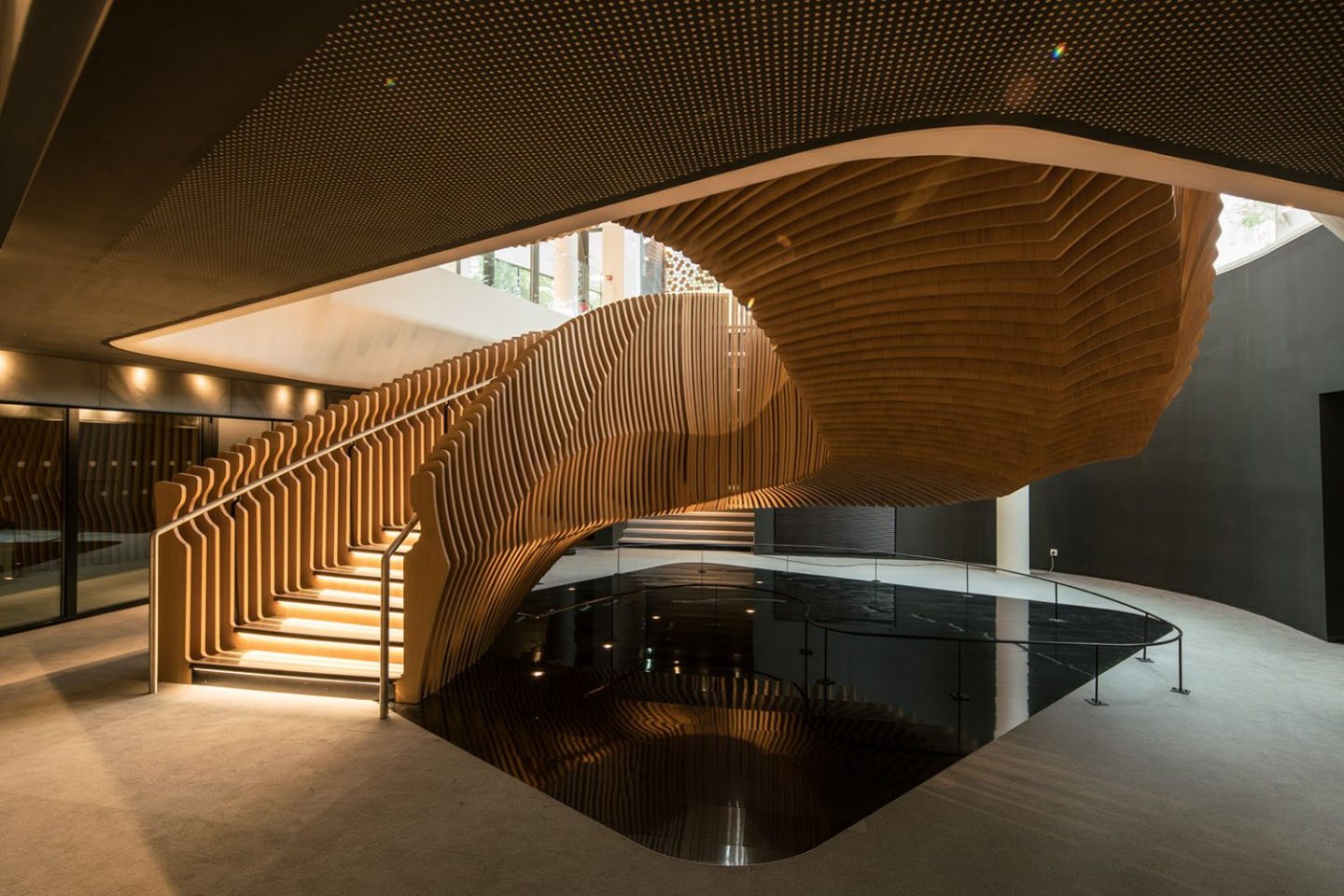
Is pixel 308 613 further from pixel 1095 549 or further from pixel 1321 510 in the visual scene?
pixel 1095 549

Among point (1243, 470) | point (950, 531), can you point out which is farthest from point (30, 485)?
point (1243, 470)

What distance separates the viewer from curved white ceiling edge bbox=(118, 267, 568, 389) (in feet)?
26.8

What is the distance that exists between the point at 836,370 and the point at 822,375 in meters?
→ 0.12

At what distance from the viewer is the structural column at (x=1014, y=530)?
11.7 metres

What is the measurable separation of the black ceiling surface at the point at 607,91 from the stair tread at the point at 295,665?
11.1ft

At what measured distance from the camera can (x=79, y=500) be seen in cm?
795

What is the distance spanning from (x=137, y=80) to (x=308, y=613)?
4.98 metres

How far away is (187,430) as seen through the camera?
922 cm

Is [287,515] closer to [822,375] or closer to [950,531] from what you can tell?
[822,375]

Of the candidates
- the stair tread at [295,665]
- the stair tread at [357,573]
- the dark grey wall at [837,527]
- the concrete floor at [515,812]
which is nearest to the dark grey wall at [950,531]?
the dark grey wall at [837,527]

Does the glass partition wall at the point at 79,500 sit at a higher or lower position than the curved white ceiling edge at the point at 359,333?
lower

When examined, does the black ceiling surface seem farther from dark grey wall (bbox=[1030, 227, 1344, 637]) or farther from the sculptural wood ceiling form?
dark grey wall (bbox=[1030, 227, 1344, 637])

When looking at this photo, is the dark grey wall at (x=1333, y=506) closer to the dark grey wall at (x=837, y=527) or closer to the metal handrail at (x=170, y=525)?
the dark grey wall at (x=837, y=527)

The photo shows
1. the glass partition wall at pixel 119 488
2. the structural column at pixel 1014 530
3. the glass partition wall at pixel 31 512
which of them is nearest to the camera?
the glass partition wall at pixel 31 512
